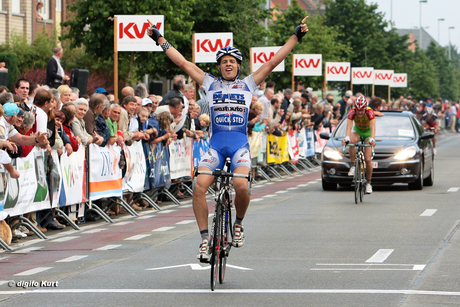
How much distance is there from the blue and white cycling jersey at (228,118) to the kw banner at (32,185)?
12.7 ft

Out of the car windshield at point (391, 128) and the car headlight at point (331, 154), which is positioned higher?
the car windshield at point (391, 128)

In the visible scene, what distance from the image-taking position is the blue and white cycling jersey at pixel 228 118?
9211 mm

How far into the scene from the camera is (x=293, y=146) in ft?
88.5

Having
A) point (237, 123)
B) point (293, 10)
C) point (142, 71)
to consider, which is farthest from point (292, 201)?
point (293, 10)

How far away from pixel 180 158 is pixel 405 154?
4.45 m

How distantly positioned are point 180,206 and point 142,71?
49.6 ft

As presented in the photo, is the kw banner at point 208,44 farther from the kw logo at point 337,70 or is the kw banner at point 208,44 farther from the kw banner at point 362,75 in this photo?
the kw banner at point 362,75

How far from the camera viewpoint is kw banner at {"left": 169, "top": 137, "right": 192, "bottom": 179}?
733 inches

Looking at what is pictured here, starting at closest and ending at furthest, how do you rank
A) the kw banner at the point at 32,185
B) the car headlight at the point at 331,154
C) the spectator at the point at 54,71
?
1. the kw banner at the point at 32,185
2. the spectator at the point at 54,71
3. the car headlight at the point at 331,154

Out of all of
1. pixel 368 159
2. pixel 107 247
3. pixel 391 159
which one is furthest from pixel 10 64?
pixel 107 247

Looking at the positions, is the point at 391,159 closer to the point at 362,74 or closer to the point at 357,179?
the point at 357,179

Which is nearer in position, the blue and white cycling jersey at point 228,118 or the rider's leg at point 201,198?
the rider's leg at point 201,198

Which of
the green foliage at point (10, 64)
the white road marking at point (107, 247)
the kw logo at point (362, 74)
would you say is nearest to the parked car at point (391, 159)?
the white road marking at point (107, 247)

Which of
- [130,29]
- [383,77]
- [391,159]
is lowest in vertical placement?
[391,159]
